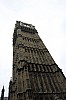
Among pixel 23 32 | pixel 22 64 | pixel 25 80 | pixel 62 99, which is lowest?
pixel 62 99

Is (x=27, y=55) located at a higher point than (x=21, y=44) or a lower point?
lower

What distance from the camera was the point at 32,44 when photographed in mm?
41062

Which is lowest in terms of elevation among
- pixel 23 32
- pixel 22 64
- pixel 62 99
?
pixel 62 99

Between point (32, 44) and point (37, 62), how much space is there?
31.8 ft

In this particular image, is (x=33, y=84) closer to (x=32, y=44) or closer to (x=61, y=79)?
(x=61, y=79)

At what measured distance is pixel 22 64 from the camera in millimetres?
30016

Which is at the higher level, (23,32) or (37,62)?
(23,32)

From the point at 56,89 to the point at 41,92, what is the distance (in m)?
3.49

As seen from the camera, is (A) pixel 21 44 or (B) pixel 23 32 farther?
(B) pixel 23 32

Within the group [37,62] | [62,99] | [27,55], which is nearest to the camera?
Answer: [62,99]

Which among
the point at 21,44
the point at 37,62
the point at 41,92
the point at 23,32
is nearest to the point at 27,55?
the point at 37,62

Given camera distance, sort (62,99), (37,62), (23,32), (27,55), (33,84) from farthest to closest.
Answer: (23,32) < (27,55) < (37,62) < (33,84) < (62,99)

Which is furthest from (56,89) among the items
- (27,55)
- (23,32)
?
(23,32)

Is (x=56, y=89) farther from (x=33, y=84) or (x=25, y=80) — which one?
(x=25, y=80)
